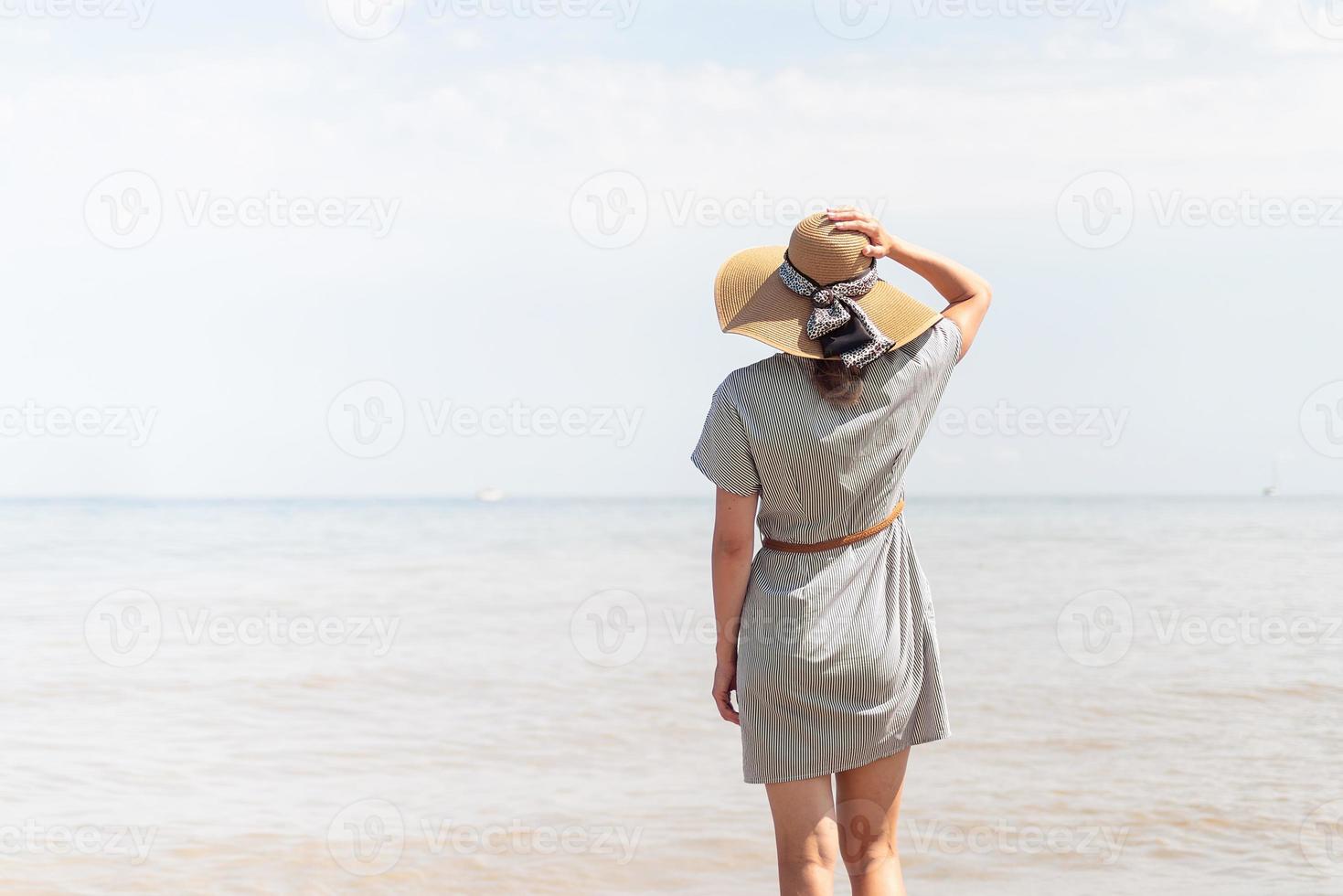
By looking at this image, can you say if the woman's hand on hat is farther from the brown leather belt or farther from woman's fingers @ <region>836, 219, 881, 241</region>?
the brown leather belt

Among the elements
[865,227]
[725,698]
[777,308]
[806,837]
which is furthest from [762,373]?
[806,837]

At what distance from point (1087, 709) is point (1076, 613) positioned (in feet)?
10.4

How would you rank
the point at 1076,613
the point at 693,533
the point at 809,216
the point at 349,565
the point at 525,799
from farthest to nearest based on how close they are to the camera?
the point at 693,533 → the point at 349,565 → the point at 1076,613 → the point at 525,799 → the point at 809,216

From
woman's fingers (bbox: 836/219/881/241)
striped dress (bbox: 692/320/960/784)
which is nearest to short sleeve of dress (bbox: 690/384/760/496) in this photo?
striped dress (bbox: 692/320/960/784)

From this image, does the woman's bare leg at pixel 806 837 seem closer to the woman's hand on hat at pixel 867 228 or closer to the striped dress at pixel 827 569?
the striped dress at pixel 827 569

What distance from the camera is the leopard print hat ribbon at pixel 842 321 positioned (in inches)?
74.8

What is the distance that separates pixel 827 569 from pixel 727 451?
0.27m

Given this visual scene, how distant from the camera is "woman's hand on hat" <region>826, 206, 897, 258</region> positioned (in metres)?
1.92

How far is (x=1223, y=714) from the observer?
5406 millimetres

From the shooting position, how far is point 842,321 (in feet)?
6.30

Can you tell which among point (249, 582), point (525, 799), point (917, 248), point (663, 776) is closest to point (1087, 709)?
point (663, 776)

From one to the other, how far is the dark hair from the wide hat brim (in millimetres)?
28

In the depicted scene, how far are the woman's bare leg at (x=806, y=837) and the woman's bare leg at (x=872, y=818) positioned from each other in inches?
2.5

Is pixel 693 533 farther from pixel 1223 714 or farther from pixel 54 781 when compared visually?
pixel 54 781
